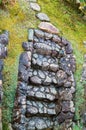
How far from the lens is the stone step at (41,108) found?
22.3 feet

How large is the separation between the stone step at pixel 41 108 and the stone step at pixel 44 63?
79 centimetres

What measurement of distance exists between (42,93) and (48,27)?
1672 mm

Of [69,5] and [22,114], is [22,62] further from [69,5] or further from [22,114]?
[69,5]

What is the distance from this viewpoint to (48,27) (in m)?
7.79

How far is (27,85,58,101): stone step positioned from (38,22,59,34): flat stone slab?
4.53 ft

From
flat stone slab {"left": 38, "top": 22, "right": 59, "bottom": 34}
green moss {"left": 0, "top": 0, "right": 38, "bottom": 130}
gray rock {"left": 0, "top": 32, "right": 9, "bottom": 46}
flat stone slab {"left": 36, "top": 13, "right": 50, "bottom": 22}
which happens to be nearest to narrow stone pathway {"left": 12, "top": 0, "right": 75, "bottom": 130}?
flat stone slab {"left": 38, "top": 22, "right": 59, "bottom": 34}

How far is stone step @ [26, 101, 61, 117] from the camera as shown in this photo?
22.3 feet

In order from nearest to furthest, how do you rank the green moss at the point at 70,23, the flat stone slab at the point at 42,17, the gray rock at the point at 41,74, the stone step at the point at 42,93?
the stone step at the point at 42,93 < the gray rock at the point at 41,74 < the green moss at the point at 70,23 < the flat stone slab at the point at 42,17

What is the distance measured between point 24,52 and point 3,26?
783mm

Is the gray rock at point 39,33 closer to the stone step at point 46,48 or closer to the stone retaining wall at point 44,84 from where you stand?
the stone retaining wall at point 44,84

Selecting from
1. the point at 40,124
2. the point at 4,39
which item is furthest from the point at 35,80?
the point at 4,39

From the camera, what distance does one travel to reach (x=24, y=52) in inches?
282

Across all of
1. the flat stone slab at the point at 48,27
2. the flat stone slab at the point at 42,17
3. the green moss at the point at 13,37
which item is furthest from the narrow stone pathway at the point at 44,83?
the flat stone slab at the point at 42,17

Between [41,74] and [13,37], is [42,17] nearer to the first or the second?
[13,37]
